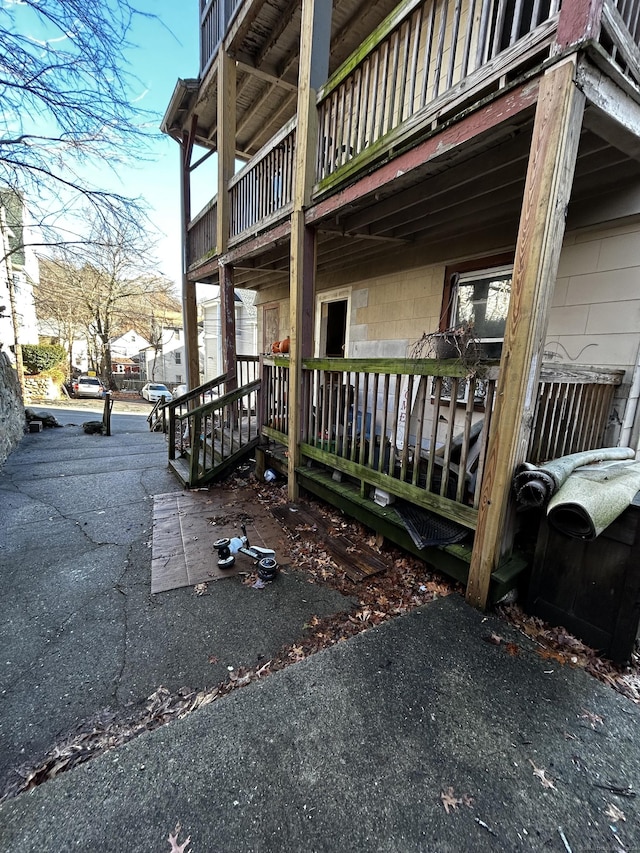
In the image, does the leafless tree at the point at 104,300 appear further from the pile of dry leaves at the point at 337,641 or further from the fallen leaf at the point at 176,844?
the fallen leaf at the point at 176,844

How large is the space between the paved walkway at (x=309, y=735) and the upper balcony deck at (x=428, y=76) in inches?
122

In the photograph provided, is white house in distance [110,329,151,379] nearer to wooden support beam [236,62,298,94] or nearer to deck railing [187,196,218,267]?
deck railing [187,196,218,267]

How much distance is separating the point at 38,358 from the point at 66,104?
62.4 ft

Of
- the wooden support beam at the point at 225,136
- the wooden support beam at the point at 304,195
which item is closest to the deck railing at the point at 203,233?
the wooden support beam at the point at 225,136

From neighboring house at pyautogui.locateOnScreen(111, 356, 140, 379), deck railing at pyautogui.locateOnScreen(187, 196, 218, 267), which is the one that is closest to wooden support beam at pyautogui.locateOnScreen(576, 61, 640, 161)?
deck railing at pyautogui.locateOnScreen(187, 196, 218, 267)

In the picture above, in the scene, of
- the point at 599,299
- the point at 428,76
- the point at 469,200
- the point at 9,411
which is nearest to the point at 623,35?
the point at 428,76

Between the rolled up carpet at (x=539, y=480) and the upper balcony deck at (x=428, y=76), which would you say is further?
the rolled up carpet at (x=539, y=480)

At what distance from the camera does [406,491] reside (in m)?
2.87

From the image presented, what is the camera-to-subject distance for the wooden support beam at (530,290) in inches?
72.2

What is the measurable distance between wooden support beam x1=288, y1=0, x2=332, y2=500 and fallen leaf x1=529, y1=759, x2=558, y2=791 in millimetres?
3165

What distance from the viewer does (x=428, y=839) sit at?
1.23 meters

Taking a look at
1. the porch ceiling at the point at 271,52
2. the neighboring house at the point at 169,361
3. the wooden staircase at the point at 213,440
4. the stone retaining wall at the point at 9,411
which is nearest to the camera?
the porch ceiling at the point at 271,52

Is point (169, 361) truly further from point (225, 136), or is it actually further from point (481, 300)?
point (481, 300)

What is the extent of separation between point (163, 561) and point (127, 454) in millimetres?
4656
